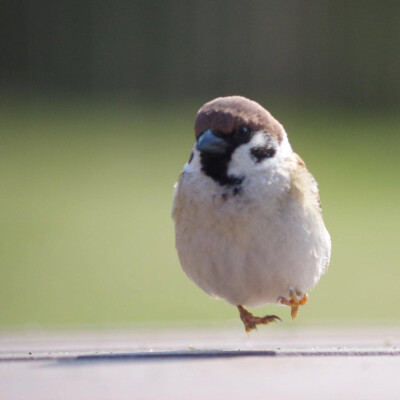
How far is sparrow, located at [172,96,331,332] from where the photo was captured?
341cm

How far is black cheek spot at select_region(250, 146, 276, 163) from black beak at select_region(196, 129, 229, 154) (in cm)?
11

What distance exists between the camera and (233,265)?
346 centimetres

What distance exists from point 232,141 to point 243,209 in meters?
0.23

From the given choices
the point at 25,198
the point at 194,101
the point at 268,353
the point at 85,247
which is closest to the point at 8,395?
the point at 268,353

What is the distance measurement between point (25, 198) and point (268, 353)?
1772cm

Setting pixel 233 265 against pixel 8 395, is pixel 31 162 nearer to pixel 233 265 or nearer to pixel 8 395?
pixel 233 265

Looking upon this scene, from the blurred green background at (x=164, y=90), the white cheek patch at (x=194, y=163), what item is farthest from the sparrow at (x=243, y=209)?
the blurred green background at (x=164, y=90)

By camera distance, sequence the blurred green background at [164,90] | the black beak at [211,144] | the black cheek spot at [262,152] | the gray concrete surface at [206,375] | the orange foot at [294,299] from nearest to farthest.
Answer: the gray concrete surface at [206,375] < the black beak at [211,144] < the black cheek spot at [262,152] < the orange foot at [294,299] < the blurred green background at [164,90]

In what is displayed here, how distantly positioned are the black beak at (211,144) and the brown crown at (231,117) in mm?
28

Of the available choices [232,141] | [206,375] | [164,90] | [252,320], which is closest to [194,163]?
[232,141]

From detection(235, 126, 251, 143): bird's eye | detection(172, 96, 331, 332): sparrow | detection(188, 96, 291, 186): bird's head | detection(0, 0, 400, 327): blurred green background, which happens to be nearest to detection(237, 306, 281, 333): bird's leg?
detection(172, 96, 331, 332): sparrow

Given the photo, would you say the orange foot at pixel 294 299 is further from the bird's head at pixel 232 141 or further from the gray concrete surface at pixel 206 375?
the gray concrete surface at pixel 206 375

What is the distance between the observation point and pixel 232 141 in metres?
3.46

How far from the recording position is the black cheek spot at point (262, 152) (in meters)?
3.49
